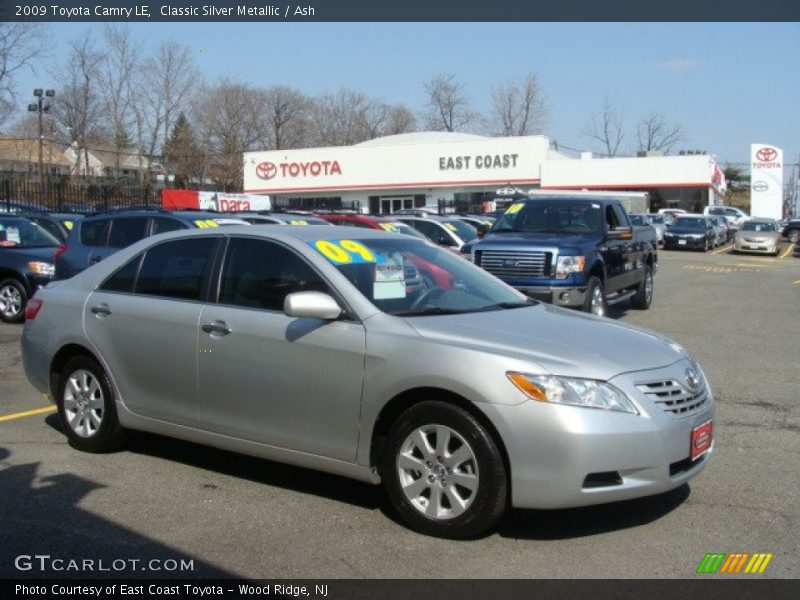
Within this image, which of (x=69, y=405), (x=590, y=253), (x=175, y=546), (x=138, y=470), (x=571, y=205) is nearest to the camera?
(x=175, y=546)

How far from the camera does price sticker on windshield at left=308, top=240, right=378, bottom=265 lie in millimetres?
5312

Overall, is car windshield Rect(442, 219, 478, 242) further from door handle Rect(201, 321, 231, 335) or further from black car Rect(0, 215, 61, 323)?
door handle Rect(201, 321, 231, 335)

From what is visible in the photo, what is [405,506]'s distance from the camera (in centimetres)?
468

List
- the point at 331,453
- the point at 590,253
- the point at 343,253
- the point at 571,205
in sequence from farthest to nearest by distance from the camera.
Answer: the point at 571,205 → the point at 590,253 → the point at 343,253 → the point at 331,453

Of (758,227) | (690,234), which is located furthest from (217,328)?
(758,227)

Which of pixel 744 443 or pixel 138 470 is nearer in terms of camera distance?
pixel 138 470

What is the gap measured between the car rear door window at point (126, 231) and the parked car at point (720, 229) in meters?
32.8

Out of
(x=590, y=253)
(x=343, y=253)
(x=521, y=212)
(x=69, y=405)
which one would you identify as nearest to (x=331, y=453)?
(x=343, y=253)

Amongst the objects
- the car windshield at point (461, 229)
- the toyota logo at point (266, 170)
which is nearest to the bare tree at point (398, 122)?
the toyota logo at point (266, 170)

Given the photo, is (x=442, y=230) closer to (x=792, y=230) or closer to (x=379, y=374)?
(x=379, y=374)

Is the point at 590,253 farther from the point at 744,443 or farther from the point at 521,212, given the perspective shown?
the point at 744,443

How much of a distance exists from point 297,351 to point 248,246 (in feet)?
2.98

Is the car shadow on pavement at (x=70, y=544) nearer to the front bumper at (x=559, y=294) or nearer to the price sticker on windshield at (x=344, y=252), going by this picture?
the price sticker on windshield at (x=344, y=252)

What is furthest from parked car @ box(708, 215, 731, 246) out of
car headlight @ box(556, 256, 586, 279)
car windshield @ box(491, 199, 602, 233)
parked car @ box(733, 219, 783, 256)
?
car headlight @ box(556, 256, 586, 279)
